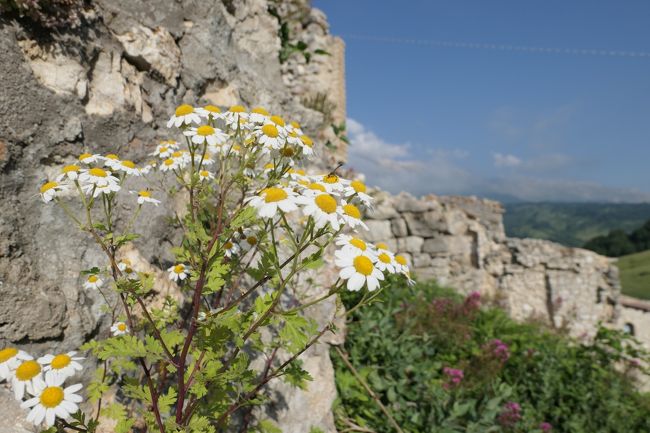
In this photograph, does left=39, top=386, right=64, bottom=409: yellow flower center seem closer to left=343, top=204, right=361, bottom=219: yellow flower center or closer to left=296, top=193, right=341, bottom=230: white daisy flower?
left=296, top=193, right=341, bottom=230: white daisy flower

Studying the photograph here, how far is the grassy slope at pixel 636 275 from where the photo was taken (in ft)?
156

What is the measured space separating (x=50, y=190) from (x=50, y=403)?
0.97 m

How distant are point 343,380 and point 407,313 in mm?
1985

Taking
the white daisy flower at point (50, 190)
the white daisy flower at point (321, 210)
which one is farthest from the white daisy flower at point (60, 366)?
the white daisy flower at point (321, 210)

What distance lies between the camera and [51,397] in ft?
4.31

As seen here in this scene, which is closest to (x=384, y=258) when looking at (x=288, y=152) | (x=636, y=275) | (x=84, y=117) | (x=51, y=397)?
(x=288, y=152)

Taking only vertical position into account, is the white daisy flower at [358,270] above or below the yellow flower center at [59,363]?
above

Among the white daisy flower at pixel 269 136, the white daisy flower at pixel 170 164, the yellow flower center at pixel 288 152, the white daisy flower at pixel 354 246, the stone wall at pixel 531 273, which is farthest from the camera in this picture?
the stone wall at pixel 531 273

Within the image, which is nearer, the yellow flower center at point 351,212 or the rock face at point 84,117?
the yellow flower center at point 351,212

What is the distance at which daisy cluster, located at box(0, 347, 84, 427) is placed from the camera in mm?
1285

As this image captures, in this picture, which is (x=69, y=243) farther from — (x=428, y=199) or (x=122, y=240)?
(x=428, y=199)

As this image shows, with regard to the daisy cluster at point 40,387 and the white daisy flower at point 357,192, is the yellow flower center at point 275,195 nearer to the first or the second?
the white daisy flower at point 357,192

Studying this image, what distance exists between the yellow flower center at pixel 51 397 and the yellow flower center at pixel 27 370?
80 millimetres

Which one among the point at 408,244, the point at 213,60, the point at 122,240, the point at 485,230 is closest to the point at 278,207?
the point at 122,240
